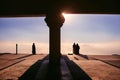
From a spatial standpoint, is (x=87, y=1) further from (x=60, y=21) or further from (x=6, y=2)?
(x=6, y=2)

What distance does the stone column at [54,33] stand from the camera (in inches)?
372

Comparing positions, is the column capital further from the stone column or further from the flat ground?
the flat ground

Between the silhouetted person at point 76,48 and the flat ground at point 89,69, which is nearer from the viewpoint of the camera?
the flat ground at point 89,69

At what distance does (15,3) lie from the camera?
9.79 meters

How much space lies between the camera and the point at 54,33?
9.62m

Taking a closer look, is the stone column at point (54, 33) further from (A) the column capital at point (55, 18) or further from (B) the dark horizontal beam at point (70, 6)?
(B) the dark horizontal beam at point (70, 6)

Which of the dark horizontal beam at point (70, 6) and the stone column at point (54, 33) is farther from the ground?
the dark horizontal beam at point (70, 6)

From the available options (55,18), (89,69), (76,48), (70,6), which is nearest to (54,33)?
(55,18)

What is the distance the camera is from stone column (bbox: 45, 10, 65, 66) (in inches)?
372

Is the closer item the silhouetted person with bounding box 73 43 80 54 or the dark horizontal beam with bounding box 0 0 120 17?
the dark horizontal beam with bounding box 0 0 120 17

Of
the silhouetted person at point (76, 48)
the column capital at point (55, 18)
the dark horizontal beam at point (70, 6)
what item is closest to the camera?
the column capital at point (55, 18)

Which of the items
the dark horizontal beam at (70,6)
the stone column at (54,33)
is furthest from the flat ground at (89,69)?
the dark horizontal beam at (70,6)

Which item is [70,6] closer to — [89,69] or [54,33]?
[54,33]

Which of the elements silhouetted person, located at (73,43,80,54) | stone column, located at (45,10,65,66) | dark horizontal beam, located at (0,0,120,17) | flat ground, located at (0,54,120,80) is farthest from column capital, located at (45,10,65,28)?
silhouetted person, located at (73,43,80,54)
